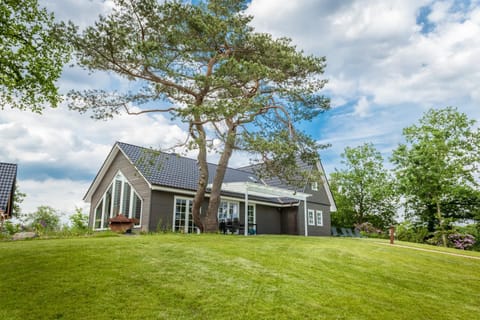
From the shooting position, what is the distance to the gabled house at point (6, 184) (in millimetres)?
18058

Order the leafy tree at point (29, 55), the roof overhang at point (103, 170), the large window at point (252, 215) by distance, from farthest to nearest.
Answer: the large window at point (252, 215)
the roof overhang at point (103, 170)
the leafy tree at point (29, 55)

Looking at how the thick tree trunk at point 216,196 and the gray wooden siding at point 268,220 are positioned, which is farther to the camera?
the gray wooden siding at point 268,220

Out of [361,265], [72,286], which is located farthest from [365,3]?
[72,286]

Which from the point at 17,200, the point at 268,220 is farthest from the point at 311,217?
the point at 17,200

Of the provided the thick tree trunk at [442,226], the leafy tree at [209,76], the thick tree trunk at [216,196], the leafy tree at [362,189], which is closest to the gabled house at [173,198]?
the thick tree trunk at [216,196]

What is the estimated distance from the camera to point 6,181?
1917 cm

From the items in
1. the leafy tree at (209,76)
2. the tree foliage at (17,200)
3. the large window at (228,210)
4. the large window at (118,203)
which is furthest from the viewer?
the tree foliage at (17,200)

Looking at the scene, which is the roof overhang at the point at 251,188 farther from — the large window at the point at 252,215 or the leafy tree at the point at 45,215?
the leafy tree at the point at 45,215

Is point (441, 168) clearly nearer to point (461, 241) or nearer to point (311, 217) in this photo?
point (461, 241)

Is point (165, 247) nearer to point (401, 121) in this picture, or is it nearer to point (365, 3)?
point (365, 3)

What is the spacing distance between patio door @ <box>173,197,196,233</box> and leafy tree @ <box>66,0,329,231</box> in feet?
7.48

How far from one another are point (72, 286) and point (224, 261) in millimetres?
3185

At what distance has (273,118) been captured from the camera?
1434cm

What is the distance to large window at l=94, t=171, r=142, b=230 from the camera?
16.1m
